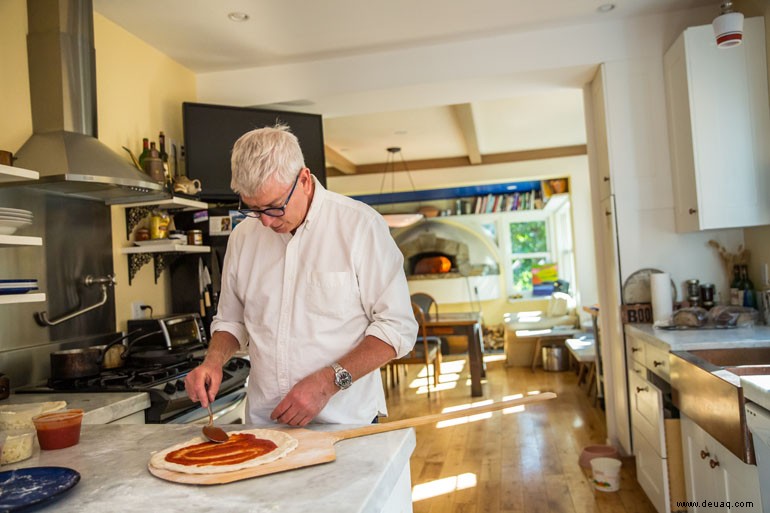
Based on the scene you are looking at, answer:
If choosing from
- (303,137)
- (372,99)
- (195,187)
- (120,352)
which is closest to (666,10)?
(372,99)

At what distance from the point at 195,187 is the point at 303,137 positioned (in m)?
0.97

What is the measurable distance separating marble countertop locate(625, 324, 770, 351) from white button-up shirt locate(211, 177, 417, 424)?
159cm

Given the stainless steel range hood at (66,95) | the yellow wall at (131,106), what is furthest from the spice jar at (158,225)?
the stainless steel range hood at (66,95)

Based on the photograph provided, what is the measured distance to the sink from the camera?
189cm

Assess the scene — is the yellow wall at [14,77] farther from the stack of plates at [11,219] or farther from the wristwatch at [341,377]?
the wristwatch at [341,377]

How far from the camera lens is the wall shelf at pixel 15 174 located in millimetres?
2180

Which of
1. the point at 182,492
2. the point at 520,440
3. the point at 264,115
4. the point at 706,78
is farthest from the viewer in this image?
the point at 520,440

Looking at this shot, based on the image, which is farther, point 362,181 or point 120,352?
point 362,181

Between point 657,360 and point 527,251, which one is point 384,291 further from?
point 527,251

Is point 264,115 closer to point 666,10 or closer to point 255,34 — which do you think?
point 255,34

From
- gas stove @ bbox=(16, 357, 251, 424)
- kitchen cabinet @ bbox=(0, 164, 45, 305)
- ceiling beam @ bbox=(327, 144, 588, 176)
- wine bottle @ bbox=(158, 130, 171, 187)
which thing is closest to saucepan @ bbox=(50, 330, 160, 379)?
gas stove @ bbox=(16, 357, 251, 424)

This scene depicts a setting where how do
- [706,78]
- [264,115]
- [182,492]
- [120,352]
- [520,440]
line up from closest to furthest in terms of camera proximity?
1. [182,492]
2. [120,352]
3. [706,78]
4. [264,115]
5. [520,440]

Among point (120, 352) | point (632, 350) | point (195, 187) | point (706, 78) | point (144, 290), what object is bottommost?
point (632, 350)

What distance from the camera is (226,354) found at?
179cm
